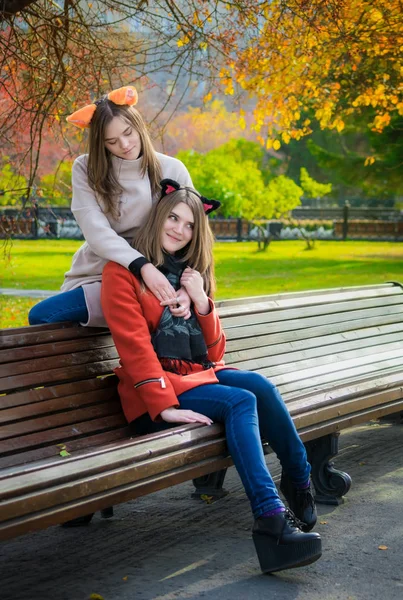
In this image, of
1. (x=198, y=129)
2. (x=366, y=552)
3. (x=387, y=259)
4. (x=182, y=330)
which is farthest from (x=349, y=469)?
(x=198, y=129)

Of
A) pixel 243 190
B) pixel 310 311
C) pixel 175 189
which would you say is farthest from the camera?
pixel 243 190

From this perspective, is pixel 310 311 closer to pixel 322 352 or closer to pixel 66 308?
pixel 322 352

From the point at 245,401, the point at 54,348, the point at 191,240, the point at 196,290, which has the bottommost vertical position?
the point at 245,401

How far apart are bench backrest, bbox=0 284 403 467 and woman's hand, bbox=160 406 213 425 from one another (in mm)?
327

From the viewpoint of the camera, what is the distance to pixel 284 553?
346 centimetres

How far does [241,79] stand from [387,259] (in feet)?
63.8

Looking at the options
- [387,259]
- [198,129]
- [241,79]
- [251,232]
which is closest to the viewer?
[241,79]

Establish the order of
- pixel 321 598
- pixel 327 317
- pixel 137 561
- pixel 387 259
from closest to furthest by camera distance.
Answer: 1. pixel 321 598
2. pixel 137 561
3. pixel 327 317
4. pixel 387 259

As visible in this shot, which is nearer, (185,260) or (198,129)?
(185,260)

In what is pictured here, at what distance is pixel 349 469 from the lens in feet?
17.9

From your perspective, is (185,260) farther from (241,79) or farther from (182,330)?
(241,79)

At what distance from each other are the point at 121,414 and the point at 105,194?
3.23 ft

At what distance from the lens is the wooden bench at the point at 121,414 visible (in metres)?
3.12

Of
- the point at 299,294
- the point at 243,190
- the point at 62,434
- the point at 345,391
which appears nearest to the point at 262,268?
the point at 243,190
